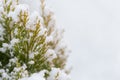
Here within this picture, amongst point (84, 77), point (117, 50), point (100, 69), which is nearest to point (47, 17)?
point (84, 77)

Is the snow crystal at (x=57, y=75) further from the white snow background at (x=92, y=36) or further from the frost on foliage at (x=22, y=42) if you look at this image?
the white snow background at (x=92, y=36)

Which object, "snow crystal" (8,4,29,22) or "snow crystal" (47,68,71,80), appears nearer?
"snow crystal" (8,4,29,22)

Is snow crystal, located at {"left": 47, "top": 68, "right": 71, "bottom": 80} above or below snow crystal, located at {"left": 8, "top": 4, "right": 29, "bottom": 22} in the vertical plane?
below

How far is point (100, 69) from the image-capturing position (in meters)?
56.2

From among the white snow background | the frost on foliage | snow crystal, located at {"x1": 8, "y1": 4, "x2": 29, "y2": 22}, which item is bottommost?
the frost on foliage

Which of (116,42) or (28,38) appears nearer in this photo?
(28,38)

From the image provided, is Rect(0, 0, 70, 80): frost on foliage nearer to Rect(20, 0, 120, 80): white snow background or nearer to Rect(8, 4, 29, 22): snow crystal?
Rect(8, 4, 29, 22): snow crystal

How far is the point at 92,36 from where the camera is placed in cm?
6081

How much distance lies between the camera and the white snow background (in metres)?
52.6

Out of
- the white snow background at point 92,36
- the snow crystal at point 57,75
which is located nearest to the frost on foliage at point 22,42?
the snow crystal at point 57,75

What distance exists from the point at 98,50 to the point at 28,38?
47717mm

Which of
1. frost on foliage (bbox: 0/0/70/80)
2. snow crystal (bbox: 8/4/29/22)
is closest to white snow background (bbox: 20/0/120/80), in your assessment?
frost on foliage (bbox: 0/0/70/80)

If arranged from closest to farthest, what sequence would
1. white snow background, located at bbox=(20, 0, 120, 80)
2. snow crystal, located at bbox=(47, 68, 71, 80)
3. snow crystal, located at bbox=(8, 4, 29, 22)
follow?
snow crystal, located at bbox=(8, 4, 29, 22) → snow crystal, located at bbox=(47, 68, 71, 80) → white snow background, located at bbox=(20, 0, 120, 80)

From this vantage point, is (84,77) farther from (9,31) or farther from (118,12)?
(9,31)
